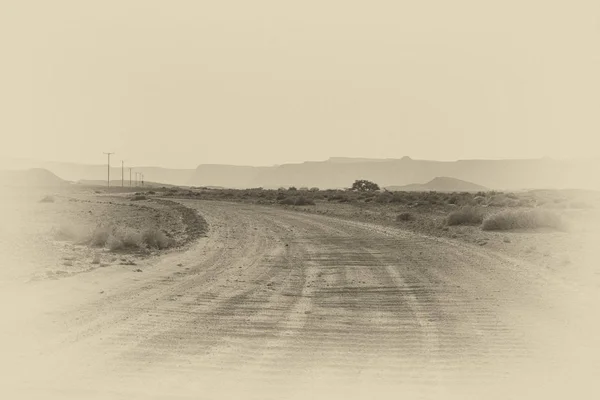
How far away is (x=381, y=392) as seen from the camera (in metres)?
6.65

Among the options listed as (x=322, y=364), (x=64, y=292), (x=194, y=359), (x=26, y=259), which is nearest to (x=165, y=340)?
(x=194, y=359)

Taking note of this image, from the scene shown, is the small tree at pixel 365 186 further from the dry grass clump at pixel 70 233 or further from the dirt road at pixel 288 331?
the dirt road at pixel 288 331

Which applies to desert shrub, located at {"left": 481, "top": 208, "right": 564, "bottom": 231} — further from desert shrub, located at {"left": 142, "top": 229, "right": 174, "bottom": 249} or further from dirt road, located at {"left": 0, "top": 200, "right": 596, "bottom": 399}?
desert shrub, located at {"left": 142, "top": 229, "right": 174, "bottom": 249}

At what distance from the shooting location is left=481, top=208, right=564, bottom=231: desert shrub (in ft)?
87.0

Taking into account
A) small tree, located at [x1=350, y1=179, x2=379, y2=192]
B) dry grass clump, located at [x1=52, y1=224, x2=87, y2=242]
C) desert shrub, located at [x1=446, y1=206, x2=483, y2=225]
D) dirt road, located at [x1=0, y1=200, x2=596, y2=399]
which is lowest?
dirt road, located at [x1=0, y1=200, x2=596, y2=399]

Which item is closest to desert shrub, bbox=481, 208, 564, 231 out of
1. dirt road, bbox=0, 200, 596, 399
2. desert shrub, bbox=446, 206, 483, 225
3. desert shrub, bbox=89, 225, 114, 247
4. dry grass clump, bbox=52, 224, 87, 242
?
desert shrub, bbox=446, 206, 483, 225

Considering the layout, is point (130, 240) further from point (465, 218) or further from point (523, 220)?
point (465, 218)

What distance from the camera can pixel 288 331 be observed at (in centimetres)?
938

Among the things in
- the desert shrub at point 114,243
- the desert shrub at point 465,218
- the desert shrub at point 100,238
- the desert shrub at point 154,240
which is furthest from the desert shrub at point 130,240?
the desert shrub at point 465,218

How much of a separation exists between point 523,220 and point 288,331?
64.6 ft

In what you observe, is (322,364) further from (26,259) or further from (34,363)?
(26,259)

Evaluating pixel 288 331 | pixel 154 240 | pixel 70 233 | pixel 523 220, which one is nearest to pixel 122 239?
pixel 154 240

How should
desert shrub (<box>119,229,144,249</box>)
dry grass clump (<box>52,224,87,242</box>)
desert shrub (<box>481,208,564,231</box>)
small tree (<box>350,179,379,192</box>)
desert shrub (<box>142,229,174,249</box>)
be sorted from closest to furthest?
1. desert shrub (<box>119,229,144,249</box>)
2. desert shrub (<box>142,229,174,249</box>)
3. dry grass clump (<box>52,224,87,242</box>)
4. desert shrub (<box>481,208,564,231</box>)
5. small tree (<box>350,179,379,192</box>)

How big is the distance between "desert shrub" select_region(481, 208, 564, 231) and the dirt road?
10012mm
